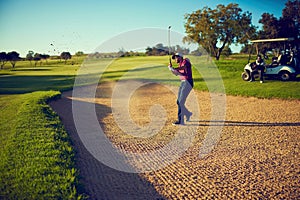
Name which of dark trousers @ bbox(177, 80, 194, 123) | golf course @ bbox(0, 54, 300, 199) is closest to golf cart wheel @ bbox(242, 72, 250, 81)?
golf course @ bbox(0, 54, 300, 199)

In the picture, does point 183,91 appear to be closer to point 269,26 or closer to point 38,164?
point 38,164

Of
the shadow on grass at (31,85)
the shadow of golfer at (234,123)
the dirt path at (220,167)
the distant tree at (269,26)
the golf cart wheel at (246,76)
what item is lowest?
the dirt path at (220,167)

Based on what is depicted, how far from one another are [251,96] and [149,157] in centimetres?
895

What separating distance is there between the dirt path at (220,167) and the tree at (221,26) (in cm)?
3278

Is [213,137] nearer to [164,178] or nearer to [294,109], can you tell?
[164,178]

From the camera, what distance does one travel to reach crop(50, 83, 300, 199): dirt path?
13.2 feet

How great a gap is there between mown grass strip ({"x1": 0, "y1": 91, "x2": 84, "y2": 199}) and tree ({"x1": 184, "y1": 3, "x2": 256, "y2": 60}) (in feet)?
118

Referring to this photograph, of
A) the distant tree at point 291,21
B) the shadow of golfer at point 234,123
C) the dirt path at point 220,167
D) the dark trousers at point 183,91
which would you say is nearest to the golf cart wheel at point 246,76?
the dirt path at point 220,167

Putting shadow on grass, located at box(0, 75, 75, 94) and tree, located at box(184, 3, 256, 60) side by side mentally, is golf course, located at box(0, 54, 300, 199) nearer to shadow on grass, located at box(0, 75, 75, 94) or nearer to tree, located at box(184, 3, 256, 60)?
shadow on grass, located at box(0, 75, 75, 94)

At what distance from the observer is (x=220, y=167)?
4.91 m

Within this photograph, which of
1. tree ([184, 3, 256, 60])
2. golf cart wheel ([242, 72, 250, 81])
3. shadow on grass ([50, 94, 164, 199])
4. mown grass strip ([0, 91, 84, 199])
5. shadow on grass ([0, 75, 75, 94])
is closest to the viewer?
mown grass strip ([0, 91, 84, 199])

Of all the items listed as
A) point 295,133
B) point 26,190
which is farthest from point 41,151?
point 295,133

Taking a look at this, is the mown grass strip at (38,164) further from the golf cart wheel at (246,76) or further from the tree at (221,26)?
the tree at (221,26)

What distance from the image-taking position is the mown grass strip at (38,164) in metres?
3.63
